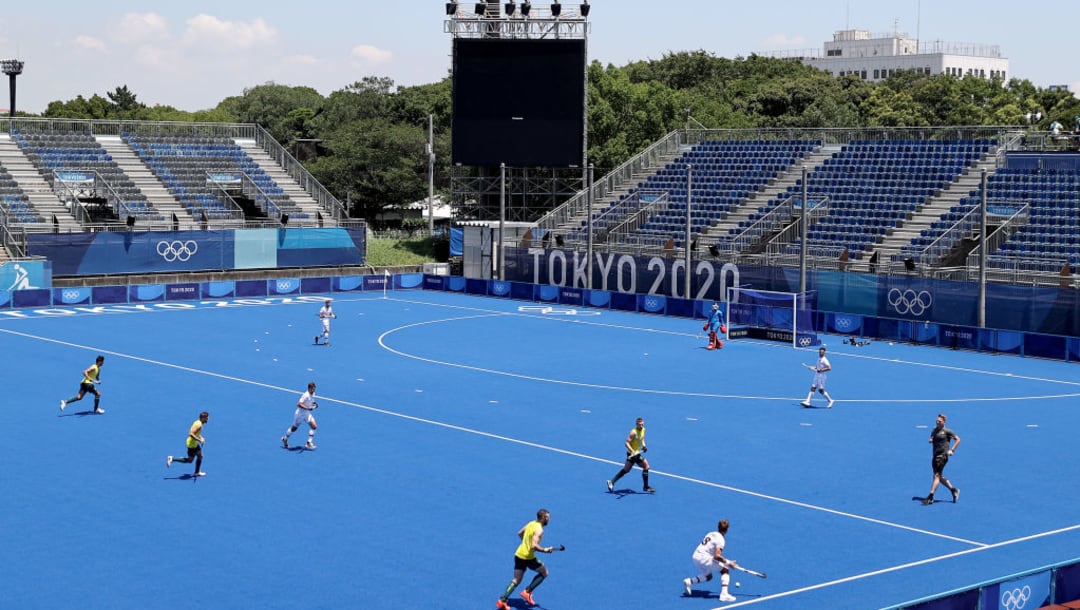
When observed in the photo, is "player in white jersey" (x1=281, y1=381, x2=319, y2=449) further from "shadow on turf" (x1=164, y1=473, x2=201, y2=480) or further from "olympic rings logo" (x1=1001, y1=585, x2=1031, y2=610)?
"olympic rings logo" (x1=1001, y1=585, x2=1031, y2=610)

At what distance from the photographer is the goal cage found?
173 ft

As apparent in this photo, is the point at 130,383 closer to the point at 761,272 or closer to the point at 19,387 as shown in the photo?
the point at 19,387

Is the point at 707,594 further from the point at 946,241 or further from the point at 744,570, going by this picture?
the point at 946,241

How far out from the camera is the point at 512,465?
29812 millimetres

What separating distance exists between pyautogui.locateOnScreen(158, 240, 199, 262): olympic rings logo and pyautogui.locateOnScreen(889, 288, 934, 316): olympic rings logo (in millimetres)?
38283

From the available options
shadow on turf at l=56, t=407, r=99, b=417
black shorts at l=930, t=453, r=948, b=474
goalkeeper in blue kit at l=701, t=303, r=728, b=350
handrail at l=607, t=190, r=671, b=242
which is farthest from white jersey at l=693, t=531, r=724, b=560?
handrail at l=607, t=190, r=671, b=242

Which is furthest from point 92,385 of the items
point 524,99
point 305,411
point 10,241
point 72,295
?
point 524,99

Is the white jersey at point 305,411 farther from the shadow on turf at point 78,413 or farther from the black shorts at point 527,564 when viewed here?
the black shorts at point 527,564

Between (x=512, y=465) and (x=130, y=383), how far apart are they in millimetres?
16494

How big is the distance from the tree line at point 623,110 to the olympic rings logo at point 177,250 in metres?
32.2

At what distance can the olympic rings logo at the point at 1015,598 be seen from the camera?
18.0 meters

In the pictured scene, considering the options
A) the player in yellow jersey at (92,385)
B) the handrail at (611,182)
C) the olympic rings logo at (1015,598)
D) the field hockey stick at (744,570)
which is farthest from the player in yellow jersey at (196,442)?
the handrail at (611,182)

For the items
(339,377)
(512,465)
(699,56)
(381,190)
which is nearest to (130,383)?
(339,377)

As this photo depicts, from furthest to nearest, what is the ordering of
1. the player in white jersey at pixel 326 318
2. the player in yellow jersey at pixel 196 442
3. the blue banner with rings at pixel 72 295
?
the blue banner with rings at pixel 72 295 < the player in white jersey at pixel 326 318 < the player in yellow jersey at pixel 196 442
